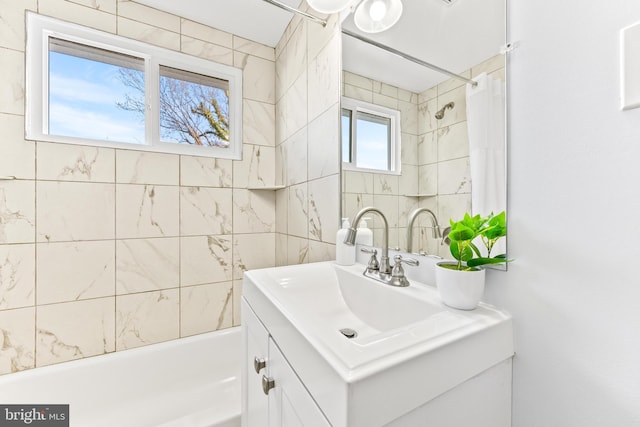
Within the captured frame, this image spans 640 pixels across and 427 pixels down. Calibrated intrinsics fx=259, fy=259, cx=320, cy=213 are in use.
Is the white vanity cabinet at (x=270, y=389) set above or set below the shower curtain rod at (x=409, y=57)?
below

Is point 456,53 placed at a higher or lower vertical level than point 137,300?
higher

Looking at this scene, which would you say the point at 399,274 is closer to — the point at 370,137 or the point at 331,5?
the point at 370,137

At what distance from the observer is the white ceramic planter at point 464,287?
562 millimetres

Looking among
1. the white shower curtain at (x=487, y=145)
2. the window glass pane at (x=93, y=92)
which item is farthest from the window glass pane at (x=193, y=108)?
the white shower curtain at (x=487, y=145)

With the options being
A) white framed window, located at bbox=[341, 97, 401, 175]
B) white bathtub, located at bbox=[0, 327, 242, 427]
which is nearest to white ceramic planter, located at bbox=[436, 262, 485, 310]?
white framed window, located at bbox=[341, 97, 401, 175]

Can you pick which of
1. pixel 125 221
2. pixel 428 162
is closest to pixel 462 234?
pixel 428 162

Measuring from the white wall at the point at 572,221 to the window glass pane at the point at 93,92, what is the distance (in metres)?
1.86

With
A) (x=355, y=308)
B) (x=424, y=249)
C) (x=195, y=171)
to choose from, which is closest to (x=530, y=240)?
(x=424, y=249)

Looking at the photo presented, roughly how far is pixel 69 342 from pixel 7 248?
567mm

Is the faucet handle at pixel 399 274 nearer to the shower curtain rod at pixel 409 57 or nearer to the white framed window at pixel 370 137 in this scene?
the white framed window at pixel 370 137

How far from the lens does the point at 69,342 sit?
1392mm

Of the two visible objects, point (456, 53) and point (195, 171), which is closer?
point (456, 53)

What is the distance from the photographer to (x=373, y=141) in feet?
3.26

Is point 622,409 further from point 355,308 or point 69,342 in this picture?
A: point 69,342
